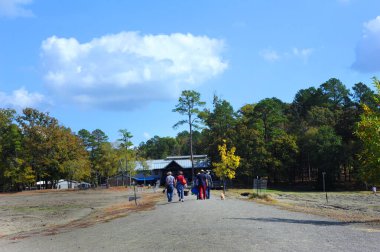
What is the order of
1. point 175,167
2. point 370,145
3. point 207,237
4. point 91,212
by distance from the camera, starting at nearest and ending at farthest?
1. point 207,237
2. point 370,145
3. point 91,212
4. point 175,167

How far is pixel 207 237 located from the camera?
12602 mm

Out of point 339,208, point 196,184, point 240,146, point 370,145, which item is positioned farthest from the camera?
point 240,146

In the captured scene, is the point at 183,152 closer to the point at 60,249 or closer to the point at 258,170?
the point at 258,170

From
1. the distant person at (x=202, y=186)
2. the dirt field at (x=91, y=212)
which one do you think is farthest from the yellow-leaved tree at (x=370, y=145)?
the distant person at (x=202, y=186)

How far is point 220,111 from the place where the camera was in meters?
85.6

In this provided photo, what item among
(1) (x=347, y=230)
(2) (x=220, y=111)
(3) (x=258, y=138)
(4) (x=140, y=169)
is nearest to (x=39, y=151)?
(4) (x=140, y=169)

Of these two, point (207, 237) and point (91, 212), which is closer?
point (207, 237)

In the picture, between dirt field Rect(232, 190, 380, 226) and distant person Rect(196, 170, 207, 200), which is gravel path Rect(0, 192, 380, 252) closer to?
dirt field Rect(232, 190, 380, 226)

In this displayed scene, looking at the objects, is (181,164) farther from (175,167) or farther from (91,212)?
(91,212)

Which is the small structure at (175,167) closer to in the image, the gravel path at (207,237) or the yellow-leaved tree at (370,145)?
the yellow-leaved tree at (370,145)

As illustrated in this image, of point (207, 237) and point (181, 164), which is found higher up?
point (181, 164)

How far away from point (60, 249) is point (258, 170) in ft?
214

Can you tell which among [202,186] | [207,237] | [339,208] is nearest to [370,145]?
[207,237]

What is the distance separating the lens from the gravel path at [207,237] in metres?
11.3
